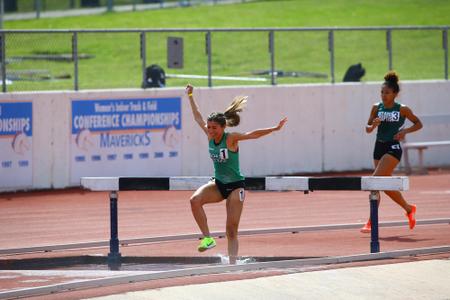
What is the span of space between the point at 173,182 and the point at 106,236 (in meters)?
2.53

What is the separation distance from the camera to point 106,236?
15.4 metres

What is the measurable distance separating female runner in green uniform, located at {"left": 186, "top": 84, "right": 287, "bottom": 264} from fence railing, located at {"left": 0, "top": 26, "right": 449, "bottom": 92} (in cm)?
1100

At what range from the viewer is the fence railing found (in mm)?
26766

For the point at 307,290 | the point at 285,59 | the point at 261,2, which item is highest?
the point at 261,2

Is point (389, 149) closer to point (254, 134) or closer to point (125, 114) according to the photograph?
point (254, 134)

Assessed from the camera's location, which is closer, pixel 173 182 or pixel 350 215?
pixel 173 182

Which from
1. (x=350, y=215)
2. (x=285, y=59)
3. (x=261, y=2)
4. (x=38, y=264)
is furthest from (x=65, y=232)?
(x=261, y=2)

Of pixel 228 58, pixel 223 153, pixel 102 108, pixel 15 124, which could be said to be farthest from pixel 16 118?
pixel 228 58

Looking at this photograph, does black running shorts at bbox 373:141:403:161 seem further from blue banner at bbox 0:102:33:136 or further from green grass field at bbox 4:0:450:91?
green grass field at bbox 4:0:450:91

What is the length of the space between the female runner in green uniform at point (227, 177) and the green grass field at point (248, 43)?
35.6 feet

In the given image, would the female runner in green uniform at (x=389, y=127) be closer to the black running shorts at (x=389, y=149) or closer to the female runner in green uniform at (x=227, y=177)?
the black running shorts at (x=389, y=149)

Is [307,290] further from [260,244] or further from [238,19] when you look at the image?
[238,19]

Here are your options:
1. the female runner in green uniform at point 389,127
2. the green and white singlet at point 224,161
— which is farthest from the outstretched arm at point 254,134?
the female runner in green uniform at point 389,127

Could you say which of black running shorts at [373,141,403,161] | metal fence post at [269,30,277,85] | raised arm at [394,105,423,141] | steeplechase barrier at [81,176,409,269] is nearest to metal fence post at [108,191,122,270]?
steeplechase barrier at [81,176,409,269]
